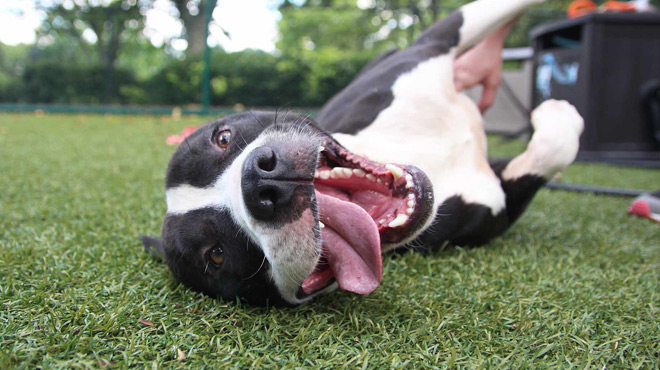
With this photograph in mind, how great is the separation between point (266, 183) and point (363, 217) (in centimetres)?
38

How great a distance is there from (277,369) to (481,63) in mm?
2444

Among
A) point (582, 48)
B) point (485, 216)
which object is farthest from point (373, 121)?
point (582, 48)

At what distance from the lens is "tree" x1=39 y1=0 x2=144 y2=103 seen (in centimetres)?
1409

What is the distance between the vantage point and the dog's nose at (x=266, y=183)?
135cm

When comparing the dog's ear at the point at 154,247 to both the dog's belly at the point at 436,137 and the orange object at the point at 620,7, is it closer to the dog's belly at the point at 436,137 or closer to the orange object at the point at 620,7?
the dog's belly at the point at 436,137

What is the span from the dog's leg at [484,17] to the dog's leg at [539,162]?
0.71m

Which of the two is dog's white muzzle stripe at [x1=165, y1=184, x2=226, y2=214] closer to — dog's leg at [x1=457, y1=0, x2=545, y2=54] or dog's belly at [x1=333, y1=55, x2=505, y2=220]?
dog's belly at [x1=333, y1=55, x2=505, y2=220]

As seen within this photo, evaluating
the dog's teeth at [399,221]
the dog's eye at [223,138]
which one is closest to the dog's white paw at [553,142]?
the dog's teeth at [399,221]

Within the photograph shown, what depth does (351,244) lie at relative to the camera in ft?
5.39

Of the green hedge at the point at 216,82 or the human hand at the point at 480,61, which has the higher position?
the human hand at the point at 480,61

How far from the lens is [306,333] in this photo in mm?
1430

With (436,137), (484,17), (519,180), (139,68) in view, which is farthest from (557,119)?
(139,68)

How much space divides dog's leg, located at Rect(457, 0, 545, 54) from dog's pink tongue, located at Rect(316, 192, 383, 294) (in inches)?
64.5

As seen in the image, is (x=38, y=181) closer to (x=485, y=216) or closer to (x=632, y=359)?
(x=485, y=216)
